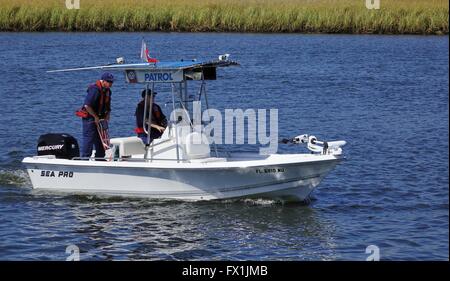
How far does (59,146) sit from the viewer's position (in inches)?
672

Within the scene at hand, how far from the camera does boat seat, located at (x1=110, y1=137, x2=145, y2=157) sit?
1689 centimetres

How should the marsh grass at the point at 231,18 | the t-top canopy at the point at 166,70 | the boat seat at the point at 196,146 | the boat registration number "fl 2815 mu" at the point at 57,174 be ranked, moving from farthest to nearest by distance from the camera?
1. the marsh grass at the point at 231,18
2. the boat registration number "fl 2815 mu" at the point at 57,174
3. the boat seat at the point at 196,146
4. the t-top canopy at the point at 166,70

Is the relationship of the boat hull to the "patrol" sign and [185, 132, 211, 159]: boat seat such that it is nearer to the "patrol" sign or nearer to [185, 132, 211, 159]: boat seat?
[185, 132, 211, 159]: boat seat

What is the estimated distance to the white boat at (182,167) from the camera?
1612 cm

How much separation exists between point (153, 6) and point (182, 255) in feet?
133

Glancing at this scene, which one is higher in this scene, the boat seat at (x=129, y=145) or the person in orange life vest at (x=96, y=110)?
the person in orange life vest at (x=96, y=110)

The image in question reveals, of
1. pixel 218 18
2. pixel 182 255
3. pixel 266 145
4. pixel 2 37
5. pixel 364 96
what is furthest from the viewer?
pixel 218 18

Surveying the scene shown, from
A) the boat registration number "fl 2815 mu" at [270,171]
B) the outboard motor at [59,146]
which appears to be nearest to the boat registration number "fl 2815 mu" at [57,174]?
the outboard motor at [59,146]

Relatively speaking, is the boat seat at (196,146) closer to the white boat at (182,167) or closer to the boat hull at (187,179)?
the white boat at (182,167)

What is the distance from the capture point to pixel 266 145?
74.6 ft

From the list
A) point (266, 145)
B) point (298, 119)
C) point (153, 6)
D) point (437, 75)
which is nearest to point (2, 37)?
point (153, 6)

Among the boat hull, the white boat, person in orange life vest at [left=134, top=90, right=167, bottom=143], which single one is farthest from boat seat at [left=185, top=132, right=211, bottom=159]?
person in orange life vest at [left=134, top=90, right=167, bottom=143]

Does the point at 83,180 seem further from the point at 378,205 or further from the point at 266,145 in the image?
the point at 266,145

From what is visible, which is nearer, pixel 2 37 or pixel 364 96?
pixel 364 96
